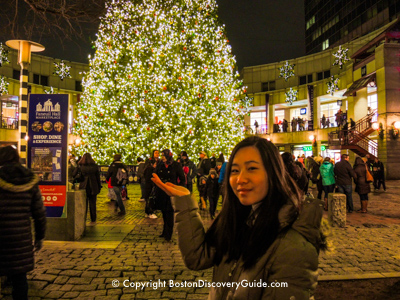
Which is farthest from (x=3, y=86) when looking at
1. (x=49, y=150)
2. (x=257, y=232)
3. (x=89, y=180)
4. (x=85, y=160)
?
(x=257, y=232)

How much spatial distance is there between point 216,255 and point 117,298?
2971 millimetres

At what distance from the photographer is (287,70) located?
42.9m

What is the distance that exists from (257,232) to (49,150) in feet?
22.3

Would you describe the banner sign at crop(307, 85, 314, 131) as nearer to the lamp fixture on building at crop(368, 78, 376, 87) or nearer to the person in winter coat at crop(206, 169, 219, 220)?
the lamp fixture on building at crop(368, 78, 376, 87)

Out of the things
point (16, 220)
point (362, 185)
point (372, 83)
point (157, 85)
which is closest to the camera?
point (16, 220)

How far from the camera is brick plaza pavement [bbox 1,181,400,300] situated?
14.9 feet

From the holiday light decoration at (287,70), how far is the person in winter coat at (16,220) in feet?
139

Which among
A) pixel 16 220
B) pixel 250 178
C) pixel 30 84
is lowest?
pixel 16 220

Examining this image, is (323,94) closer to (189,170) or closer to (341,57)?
(341,57)

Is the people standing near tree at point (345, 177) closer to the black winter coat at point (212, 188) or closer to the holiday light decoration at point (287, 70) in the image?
the black winter coat at point (212, 188)

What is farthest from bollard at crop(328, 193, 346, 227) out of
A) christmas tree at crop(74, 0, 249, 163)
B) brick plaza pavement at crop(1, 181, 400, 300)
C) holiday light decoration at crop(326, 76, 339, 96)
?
holiday light decoration at crop(326, 76, 339, 96)

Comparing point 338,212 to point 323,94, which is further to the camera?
point 323,94

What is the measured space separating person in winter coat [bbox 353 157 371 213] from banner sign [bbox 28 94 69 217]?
9021 mm

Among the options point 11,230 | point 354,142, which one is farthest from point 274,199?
point 354,142
